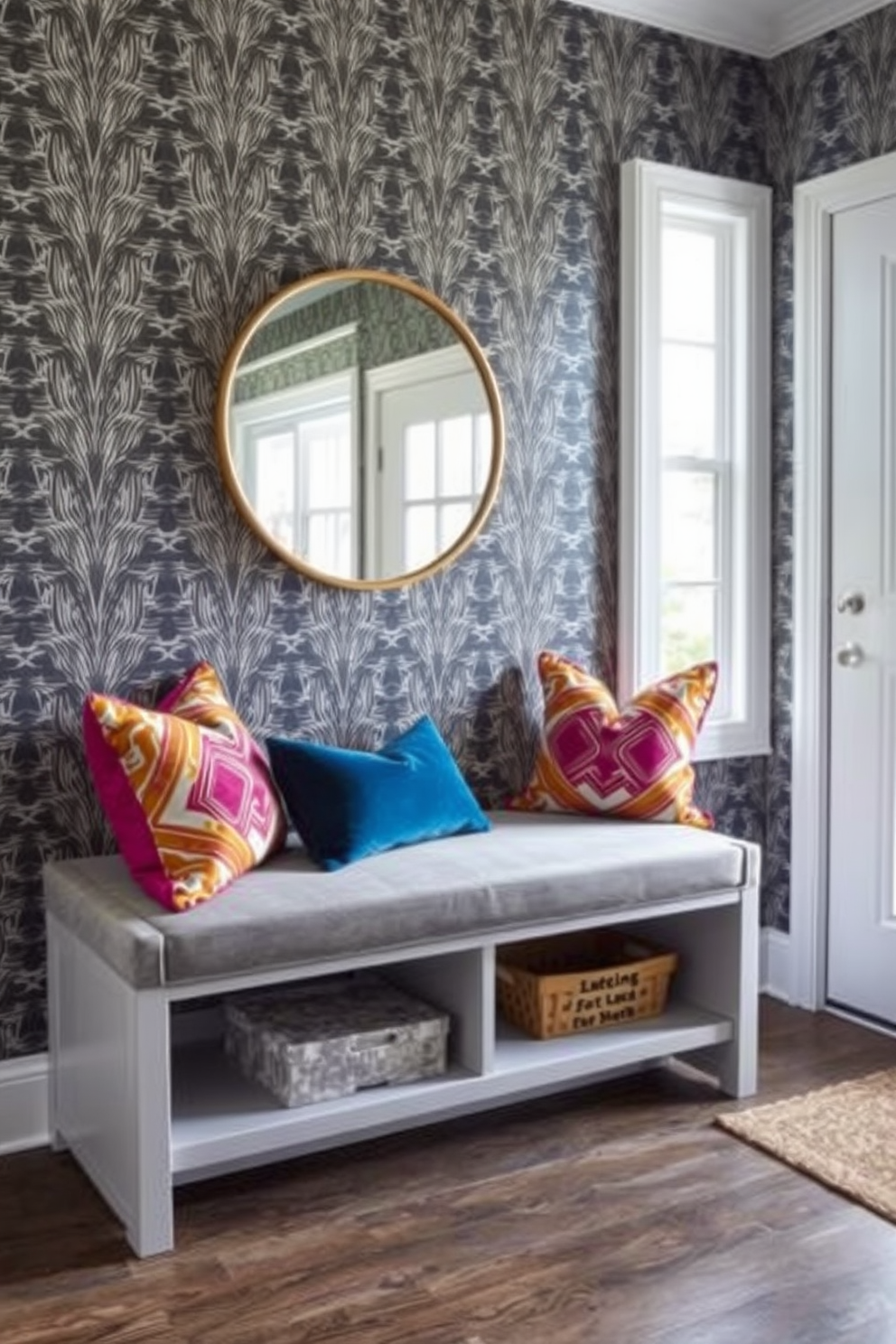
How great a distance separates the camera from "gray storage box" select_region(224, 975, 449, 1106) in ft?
7.76

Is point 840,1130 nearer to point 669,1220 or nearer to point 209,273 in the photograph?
point 669,1220

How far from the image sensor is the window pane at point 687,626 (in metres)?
3.38

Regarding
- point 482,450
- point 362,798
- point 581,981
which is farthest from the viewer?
point 482,450

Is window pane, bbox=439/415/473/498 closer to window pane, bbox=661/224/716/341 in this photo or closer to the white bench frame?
window pane, bbox=661/224/716/341

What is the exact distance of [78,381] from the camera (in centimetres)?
257

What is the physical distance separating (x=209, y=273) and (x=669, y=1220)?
79.7 inches

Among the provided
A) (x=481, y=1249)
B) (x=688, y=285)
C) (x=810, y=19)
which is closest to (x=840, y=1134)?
(x=481, y=1249)

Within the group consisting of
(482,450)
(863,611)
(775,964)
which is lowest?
(775,964)

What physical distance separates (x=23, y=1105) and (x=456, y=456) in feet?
5.44

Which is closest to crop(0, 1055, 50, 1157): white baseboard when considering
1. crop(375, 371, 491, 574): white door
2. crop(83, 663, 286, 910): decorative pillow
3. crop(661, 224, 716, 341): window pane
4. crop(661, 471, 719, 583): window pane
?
crop(83, 663, 286, 910): decorative pillow

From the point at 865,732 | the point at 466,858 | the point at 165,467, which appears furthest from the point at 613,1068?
the point at 165,467

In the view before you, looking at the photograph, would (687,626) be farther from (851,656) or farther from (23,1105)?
(23,1105)

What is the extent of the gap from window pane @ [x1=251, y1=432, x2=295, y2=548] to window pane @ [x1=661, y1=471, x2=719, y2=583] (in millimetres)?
1026

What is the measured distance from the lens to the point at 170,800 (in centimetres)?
231
